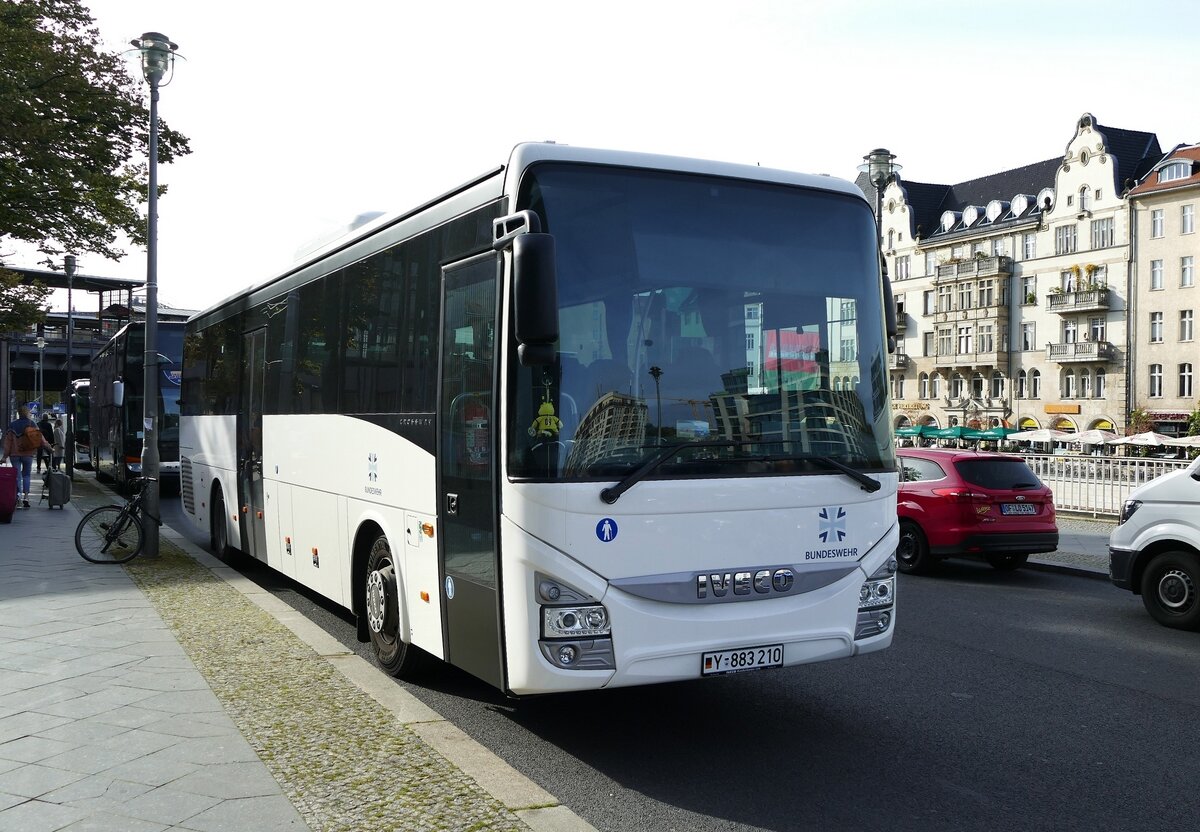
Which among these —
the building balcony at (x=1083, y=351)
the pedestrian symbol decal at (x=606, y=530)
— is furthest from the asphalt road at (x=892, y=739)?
the building balcony at (x=1083, y=351)

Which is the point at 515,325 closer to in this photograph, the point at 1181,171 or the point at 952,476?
the point at 952,476

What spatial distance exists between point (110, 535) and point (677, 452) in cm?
1032

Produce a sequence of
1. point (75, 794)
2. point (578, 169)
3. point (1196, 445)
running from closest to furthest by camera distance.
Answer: point (75, 794)
point (578, 169)
point (1196, 445)

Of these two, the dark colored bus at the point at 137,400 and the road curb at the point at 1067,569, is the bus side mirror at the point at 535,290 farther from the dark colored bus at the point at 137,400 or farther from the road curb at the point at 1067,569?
the dark colored bus at the point at 137,400

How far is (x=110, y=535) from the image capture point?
1365 centimetres

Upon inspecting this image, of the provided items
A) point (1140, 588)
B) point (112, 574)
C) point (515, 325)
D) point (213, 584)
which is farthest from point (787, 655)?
point (112, 574)

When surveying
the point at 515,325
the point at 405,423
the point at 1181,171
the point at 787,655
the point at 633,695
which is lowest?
the point at 633,695

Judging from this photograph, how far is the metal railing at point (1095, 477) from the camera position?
1900cm

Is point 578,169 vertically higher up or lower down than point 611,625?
higher up

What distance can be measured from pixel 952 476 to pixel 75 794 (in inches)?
441

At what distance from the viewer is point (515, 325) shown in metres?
5.43

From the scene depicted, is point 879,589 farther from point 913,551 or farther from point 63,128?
point 63,128

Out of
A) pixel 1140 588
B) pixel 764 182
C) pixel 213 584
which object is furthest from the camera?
pixel 213 584

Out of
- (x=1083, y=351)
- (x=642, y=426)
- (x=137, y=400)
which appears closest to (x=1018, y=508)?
(x=642, y=426)
